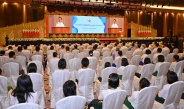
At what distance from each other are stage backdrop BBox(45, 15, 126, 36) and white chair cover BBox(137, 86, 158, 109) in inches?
739

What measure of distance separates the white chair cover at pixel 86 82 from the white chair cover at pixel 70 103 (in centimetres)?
219

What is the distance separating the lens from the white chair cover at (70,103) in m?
2.85

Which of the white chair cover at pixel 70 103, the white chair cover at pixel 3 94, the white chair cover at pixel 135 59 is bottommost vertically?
the white chair cover at pixel 3 94

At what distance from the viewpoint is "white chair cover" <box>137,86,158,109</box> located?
3.54m

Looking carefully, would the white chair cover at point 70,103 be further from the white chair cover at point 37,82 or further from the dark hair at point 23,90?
the white chair cover at point 37,82

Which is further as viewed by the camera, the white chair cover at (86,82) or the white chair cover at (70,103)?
the white chair cover at (86,82)

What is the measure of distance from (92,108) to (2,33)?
1589 centimetres

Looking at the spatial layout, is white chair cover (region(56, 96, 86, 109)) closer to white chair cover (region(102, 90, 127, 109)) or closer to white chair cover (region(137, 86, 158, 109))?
white chair cover (region(102, 90, 127, 109))

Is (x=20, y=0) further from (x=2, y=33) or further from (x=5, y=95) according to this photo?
(x=5, y=95)

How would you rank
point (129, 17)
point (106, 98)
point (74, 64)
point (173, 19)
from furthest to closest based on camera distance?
point (173, 19) → point (129, 17) → point (74, 64) → point (106, 98)

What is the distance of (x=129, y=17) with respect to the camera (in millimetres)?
28172

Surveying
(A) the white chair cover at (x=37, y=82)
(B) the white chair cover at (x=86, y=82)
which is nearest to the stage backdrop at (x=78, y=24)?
(B) the white chair cover at (x=86, y=82)

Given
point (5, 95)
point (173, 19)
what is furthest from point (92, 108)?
point (173, 19)

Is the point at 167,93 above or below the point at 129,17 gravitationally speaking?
below
